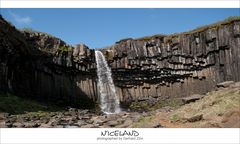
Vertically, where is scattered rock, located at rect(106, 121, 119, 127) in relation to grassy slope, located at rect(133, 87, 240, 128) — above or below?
below

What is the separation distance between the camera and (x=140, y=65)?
51219mm

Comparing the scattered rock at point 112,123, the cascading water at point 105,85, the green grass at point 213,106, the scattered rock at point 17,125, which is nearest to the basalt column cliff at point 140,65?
the cascading water at point 105,85

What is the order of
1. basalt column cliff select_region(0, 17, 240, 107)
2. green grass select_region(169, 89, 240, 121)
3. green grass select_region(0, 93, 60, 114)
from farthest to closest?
1. basalt column cliff select_region(0, 17, 240, 107)
2. green grass select_region(0, 93, 60, 114)
3. green grass select_region(169, 89, 240, 121)

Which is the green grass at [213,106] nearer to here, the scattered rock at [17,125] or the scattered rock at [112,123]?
the scattered rock at [112,123]

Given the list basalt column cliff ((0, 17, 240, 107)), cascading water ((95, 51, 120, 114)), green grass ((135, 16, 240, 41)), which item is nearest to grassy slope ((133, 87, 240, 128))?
basalt column cliff ((0, 17, 240, 107))

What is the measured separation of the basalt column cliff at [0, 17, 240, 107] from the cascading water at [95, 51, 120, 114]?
738mm

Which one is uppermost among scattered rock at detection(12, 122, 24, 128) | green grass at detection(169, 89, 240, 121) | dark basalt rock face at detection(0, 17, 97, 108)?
dark basalt rock face at detection(0, 17, 97, 108)

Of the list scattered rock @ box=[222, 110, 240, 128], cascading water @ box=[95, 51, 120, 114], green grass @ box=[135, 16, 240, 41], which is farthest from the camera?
cascading water @ box=[95, 51, 120, 114]

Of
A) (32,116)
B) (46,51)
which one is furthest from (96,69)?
(32,116)

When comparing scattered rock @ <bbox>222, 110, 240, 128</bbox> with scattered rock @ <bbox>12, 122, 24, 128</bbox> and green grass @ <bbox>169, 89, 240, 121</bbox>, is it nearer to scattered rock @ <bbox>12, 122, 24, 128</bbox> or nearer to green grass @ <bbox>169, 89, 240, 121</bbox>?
green grass @ <bbox>169, 89, 240, 121</bbox>

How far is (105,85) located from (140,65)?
19.1 ft

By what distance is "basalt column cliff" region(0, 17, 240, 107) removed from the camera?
150 feet

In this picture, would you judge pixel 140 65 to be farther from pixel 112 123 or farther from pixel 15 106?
pixel 112 123

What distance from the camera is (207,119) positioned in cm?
1930
